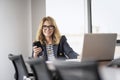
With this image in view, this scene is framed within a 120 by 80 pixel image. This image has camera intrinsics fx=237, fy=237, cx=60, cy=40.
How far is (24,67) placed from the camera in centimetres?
284

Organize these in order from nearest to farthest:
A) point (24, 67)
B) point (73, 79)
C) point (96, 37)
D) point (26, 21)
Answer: point (73, 79) → point (96, 37) → point (24, 67) → point (26, 21)

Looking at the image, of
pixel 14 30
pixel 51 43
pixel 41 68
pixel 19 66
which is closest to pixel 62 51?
pixel 51 43

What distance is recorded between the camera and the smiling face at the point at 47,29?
10.7 ft

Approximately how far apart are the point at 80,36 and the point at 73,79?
9.82 feet

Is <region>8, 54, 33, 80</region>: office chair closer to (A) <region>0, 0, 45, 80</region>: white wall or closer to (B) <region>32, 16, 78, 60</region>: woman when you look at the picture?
(B) <region>32, 16, 78, 60</region>: woman

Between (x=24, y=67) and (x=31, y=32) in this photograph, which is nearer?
(x=24, y=67)

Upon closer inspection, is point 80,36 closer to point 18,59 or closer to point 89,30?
point 89,30

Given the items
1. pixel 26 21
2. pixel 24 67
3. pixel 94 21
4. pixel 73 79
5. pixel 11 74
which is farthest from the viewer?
pixel 26 21

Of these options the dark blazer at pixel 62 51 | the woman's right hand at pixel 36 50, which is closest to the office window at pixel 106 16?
the dark blazer at pixel 62 51

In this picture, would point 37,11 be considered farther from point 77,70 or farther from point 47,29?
point 77,70

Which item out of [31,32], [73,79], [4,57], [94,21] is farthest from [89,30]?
[73,79]

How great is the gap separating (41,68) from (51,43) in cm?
122

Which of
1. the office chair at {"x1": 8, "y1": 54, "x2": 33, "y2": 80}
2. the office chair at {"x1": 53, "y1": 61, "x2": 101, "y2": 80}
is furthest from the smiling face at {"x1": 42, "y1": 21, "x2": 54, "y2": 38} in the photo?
the office chair at {"x1": 53, "y1": 61, "x2": 101, "y2": 80}

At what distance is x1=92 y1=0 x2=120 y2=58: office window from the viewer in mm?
4105
